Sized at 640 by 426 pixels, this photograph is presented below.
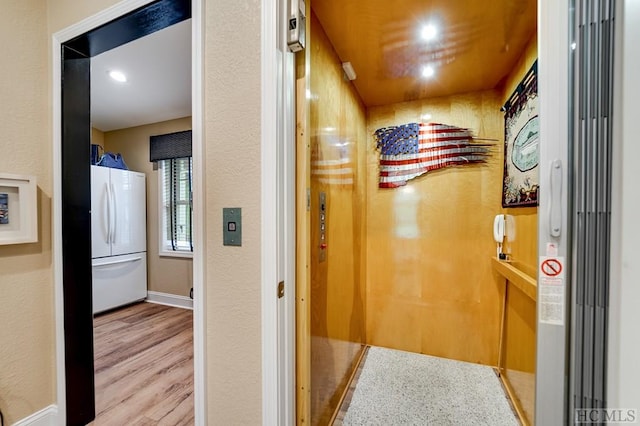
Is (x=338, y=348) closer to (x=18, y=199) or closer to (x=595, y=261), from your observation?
(x=595, y=261)

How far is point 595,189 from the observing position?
0.58 metres

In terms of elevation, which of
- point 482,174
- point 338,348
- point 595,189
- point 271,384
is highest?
point 482,174

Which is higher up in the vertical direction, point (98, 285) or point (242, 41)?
point (242, 41)

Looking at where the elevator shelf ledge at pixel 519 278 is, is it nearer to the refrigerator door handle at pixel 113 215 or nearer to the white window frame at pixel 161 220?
the white window frame at pixel 161 220

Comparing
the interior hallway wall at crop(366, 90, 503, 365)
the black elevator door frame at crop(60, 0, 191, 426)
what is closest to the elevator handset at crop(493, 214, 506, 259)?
the interior hallway wall at crop(366, 90, 503, 365)

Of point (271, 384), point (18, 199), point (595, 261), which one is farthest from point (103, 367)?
point (595, 261)

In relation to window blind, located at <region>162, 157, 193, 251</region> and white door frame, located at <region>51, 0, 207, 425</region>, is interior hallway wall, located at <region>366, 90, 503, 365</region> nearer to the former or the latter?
white door frame, located at <region>51, 0, 207, 425</region>

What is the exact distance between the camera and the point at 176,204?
12.3ft

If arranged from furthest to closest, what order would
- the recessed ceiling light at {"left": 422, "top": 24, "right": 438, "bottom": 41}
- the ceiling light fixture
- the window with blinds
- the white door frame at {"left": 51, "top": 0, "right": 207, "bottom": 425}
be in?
the window with blinds → the ceiling light fixture → the recessed ceiling light at {"left": 422, "top": 24, "right": 438, "bottom": 41} → the white door frame at {"left": 51, "top": 0, "right": 207, "bottom": 425}

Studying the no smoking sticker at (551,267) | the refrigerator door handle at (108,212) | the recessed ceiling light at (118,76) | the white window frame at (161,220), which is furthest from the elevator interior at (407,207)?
the refrigerator door handle at (108,212)

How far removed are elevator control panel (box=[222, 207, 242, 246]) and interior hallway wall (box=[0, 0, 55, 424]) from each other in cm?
124

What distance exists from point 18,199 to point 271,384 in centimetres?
157

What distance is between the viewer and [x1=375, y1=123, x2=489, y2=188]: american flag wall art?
225cm

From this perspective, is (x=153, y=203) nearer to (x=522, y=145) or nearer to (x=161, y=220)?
(x=161, y=220)
